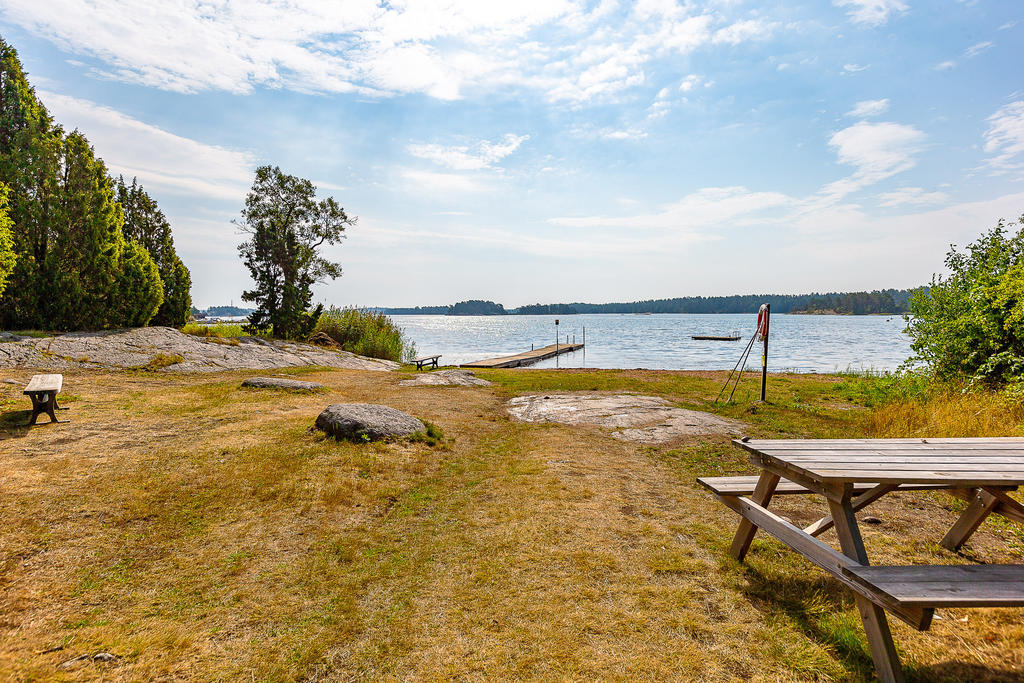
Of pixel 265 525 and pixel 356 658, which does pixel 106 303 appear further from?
pixel 356 658

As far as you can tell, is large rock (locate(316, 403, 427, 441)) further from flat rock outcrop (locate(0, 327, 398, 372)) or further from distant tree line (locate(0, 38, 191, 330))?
distant tree line (locate(0, 38, 191, 330))

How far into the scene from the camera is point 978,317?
28.5 ft

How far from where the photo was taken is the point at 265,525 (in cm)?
483

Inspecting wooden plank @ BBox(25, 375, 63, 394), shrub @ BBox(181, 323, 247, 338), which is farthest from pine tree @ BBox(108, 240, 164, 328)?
wooden plank @ BBox(25, 375, 63, 394)

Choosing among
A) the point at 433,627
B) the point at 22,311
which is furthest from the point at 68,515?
the point at 22,311

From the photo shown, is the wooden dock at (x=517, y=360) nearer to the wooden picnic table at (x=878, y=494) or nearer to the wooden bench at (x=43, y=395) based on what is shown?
the wooden bench at (x=43, y=395)

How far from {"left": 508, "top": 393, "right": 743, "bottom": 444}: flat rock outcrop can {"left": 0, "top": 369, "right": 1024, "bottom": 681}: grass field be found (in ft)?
3.29

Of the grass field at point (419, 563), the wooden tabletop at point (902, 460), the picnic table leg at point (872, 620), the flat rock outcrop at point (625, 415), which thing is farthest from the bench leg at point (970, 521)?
the flat rock outcrop at point (625, 415)

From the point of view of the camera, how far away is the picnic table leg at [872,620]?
2518 millimetres

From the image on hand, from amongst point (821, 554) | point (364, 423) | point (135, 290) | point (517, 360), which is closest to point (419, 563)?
point (821, 554)

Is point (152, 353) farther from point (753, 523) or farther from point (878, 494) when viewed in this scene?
point (878, 494)

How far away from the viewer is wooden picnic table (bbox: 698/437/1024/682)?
2395mm

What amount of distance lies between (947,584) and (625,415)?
303 inches

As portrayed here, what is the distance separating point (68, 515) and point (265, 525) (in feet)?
6.32
